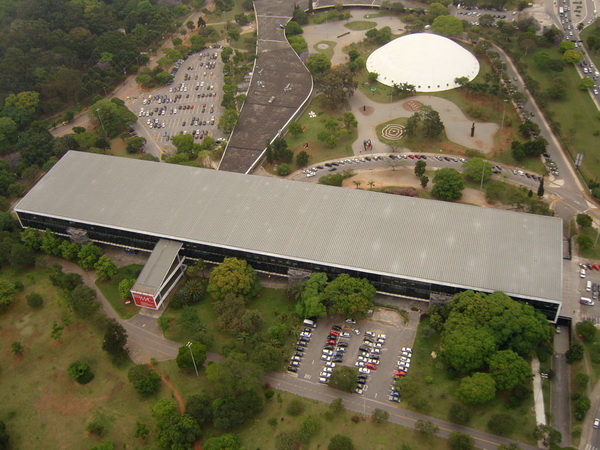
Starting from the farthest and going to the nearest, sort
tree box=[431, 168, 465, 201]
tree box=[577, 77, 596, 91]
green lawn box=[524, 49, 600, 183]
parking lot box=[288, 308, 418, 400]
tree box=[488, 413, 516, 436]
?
tree box=[577, 77, 596, 91]
green lawn box=[524, 49, 600, 183]
tree box=[431, 168, 465, 201]
parking lot box=[288, 308, 418, 400]
tree box=[488, 413, 516, 436]

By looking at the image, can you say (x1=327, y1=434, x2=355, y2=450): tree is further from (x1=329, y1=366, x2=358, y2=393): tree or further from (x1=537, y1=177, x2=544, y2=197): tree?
(x1=537, y1=177, x2=544, y2=197): tree

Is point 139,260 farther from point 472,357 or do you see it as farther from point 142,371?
point 472,357

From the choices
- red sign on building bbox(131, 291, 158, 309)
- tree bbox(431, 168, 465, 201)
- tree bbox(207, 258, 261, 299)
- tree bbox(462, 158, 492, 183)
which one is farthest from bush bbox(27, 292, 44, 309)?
tree bbox(462, 158, 492, 183)

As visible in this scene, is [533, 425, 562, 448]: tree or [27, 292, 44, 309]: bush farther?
[27, 292, 44, 309]: bush

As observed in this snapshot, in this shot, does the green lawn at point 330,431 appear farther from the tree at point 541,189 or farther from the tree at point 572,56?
the tree at point 572,56

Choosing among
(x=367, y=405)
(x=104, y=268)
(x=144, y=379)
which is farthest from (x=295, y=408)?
(x=104, y=268)

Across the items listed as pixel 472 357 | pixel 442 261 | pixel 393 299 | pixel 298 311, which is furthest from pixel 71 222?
pixel 472 357

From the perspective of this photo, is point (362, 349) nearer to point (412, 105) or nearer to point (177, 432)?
point (177, 432)
